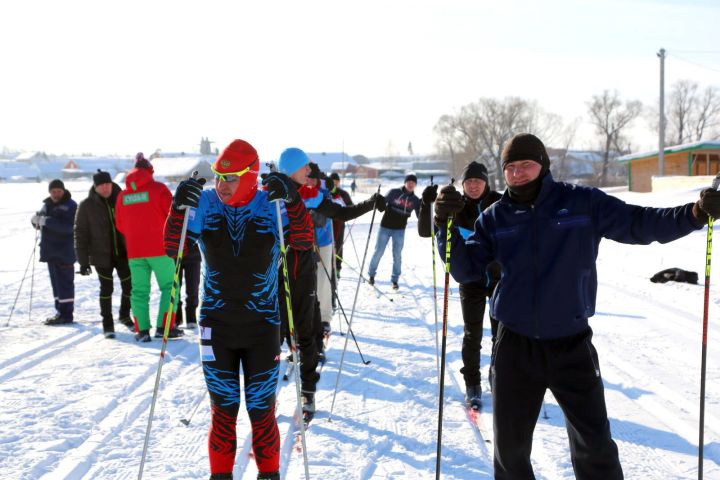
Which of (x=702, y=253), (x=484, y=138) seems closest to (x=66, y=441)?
(x=702, y=253)

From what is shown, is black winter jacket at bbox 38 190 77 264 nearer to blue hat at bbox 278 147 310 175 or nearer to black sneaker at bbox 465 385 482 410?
blue hat at bbox 278 147 310 175

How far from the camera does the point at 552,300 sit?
272cm

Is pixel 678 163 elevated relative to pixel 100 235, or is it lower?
elevated

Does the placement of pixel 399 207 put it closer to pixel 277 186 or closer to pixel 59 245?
pixel 59 245

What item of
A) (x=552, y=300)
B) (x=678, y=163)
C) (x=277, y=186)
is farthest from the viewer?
(x=678, y=163)

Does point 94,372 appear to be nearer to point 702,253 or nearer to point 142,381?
point 142,381

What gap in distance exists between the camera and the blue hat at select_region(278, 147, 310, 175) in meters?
4.58

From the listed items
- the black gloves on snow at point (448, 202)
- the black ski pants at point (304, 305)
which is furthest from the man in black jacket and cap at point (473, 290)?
the black gloves on snow at point (448, 202)

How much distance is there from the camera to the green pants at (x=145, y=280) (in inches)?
257

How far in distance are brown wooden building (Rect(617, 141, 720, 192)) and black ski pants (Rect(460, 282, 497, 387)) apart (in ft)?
96.1

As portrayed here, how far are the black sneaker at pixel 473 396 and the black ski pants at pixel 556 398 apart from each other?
71.4 inches

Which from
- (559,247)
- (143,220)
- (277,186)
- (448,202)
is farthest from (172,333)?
(559,247)

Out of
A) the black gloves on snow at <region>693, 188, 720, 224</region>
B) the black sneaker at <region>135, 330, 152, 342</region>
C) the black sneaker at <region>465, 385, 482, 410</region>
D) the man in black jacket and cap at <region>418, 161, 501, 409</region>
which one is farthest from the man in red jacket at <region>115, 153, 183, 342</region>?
the black gloves on snow at <region>693, 188, 720, 224</region>

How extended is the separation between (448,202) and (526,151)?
1.60ft
